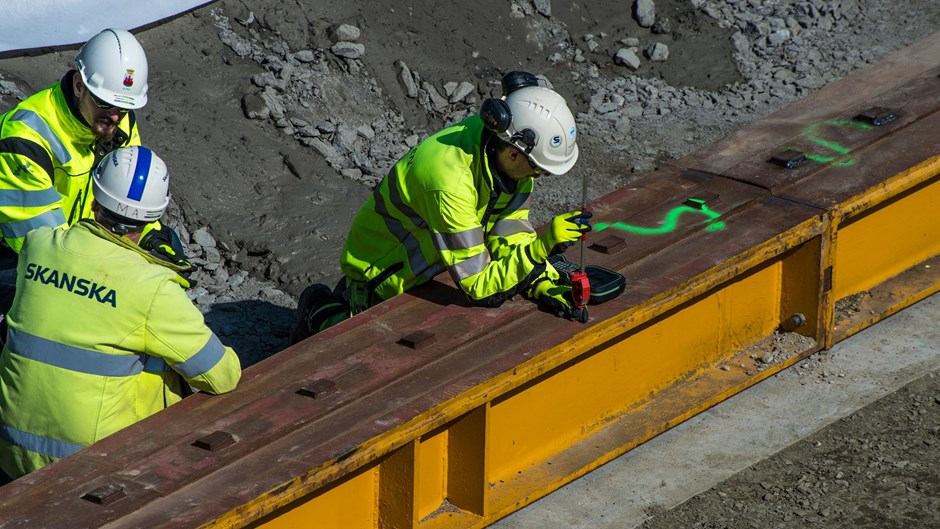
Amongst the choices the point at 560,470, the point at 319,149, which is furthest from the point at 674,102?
the point at 560,470

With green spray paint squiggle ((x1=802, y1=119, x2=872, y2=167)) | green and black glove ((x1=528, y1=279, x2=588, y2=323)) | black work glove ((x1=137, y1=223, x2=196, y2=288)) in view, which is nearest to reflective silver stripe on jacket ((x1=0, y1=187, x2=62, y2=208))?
black work glove ((x1=137, y1=223, x2=196, y2=288))

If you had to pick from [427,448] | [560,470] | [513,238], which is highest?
[513,238]

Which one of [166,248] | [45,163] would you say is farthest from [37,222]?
[166,248]

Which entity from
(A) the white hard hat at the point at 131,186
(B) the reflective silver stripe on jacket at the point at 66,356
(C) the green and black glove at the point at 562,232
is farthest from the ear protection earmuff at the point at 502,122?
(B) the reflective silver stripe on jacket at the point at 66,356

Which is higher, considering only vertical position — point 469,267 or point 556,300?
point 469,267

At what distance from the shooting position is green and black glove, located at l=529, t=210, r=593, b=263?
5.67 meters

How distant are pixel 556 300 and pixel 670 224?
3.58 ft

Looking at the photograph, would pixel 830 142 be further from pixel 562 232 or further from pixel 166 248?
pixel 166 248

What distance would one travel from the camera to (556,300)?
5879 mm

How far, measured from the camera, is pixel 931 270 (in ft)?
24.1

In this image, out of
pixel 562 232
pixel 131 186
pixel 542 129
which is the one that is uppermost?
pixel 131 186

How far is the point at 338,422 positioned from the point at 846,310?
123 inches

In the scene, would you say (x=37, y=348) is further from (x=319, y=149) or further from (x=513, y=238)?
(x=319, y=149)

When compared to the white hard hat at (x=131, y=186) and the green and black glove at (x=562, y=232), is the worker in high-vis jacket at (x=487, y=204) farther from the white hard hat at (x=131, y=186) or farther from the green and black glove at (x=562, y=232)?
the white hard hat at (x=131, y=186)
